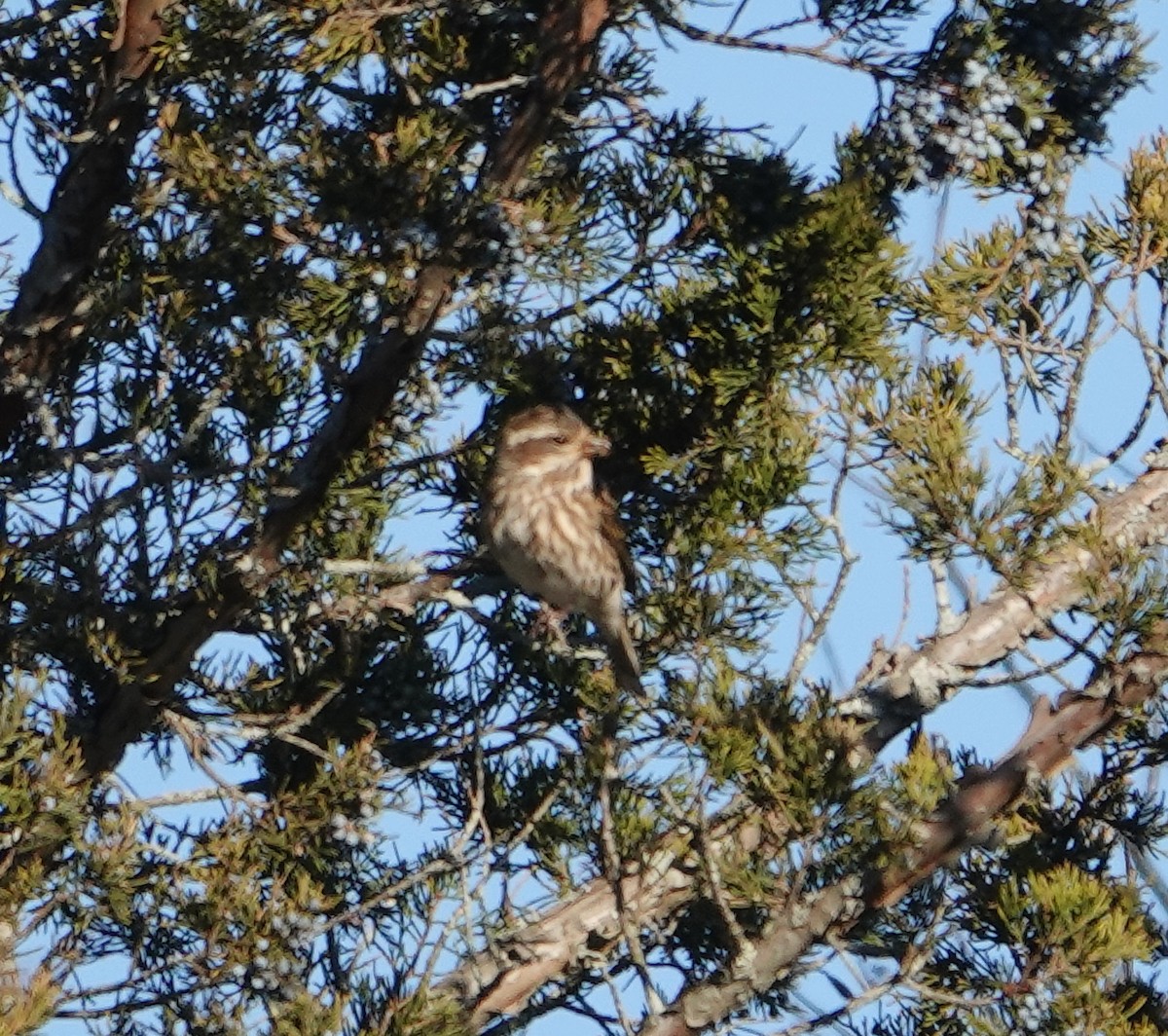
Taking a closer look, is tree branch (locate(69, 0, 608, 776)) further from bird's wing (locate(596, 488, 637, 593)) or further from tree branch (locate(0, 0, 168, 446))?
bird's wing (locate(596, 488, 637, 593))

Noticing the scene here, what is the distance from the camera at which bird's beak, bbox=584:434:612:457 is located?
15.8ft

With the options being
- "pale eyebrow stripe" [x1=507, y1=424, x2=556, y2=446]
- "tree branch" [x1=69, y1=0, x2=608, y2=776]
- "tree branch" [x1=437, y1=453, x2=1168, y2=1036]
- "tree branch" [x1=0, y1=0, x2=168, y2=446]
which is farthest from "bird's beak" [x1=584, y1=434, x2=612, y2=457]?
"tree branch" [x1=0, y1=0, x2=168, y2=446]

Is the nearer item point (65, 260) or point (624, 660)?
point (65, 260)

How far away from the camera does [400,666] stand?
4.82 metres

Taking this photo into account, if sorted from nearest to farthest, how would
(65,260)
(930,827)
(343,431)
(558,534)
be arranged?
(930,827) < (343,431) < (65,260) < (558,534)

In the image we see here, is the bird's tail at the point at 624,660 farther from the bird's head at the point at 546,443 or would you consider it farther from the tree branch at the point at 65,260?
the tree branch at the point at 65,260

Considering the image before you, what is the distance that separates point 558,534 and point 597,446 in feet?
2.33

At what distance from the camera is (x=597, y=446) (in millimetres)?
4867

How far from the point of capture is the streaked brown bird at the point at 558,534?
4.88 m

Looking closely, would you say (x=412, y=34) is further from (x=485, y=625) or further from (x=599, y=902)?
(x=599, y=902)

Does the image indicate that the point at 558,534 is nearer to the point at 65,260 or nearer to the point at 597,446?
the point at 597,446

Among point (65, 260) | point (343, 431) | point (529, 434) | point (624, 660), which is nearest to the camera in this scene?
point (343, 431)

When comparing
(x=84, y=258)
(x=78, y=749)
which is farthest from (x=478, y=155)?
(x=78, y=749)

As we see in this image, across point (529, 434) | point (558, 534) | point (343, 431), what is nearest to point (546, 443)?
point (529, 434)
